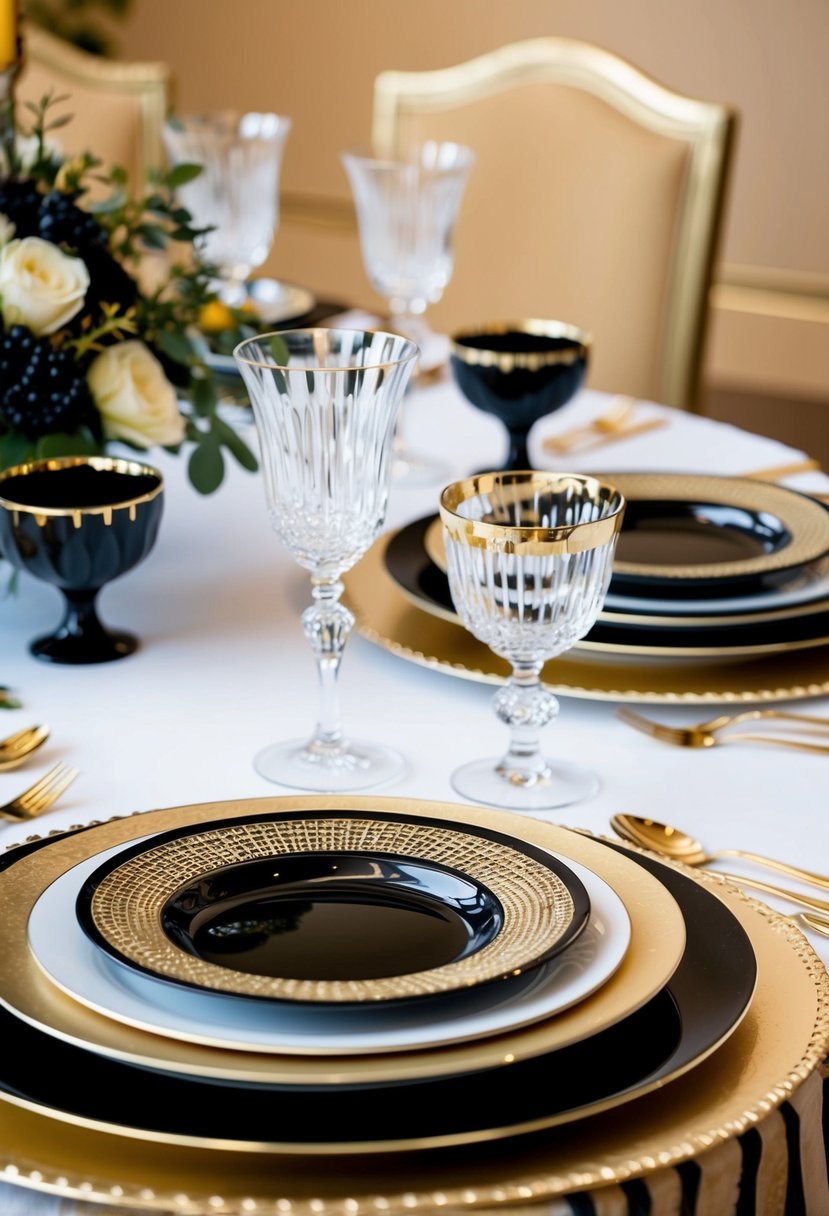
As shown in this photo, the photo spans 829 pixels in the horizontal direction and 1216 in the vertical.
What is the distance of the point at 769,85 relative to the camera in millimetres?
3562

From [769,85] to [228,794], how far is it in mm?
3231

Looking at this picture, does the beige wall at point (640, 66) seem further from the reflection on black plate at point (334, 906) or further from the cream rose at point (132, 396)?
the reflection on black plate at point (334, 906)

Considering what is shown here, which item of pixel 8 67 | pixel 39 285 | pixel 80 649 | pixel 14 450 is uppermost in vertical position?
pixel 8 67

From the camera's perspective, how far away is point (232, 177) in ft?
5.01

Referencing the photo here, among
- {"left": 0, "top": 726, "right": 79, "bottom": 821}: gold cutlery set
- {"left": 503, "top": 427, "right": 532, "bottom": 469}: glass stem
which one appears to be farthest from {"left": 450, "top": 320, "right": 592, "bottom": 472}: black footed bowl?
{"left": 0, "top": 726, "right": 79, "bottom": 821}: gold cutlery set

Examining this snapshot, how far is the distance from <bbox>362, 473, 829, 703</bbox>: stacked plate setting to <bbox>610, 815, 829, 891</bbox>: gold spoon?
0.14 meters

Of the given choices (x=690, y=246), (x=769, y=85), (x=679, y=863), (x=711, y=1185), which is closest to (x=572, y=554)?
(x=679, y=863)

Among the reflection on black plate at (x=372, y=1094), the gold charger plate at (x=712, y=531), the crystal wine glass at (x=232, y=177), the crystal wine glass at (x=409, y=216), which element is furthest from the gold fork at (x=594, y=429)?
the reflection on black plate at (x=372, y=1094)

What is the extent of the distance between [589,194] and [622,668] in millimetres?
1214

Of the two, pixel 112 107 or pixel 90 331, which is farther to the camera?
pixel 112 107

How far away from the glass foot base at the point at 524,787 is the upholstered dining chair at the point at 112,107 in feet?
5.49

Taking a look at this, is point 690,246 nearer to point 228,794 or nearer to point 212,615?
point 212,615

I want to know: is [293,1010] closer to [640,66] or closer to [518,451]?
[518,451]

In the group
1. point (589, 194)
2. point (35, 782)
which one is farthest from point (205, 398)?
point (589, 194)
